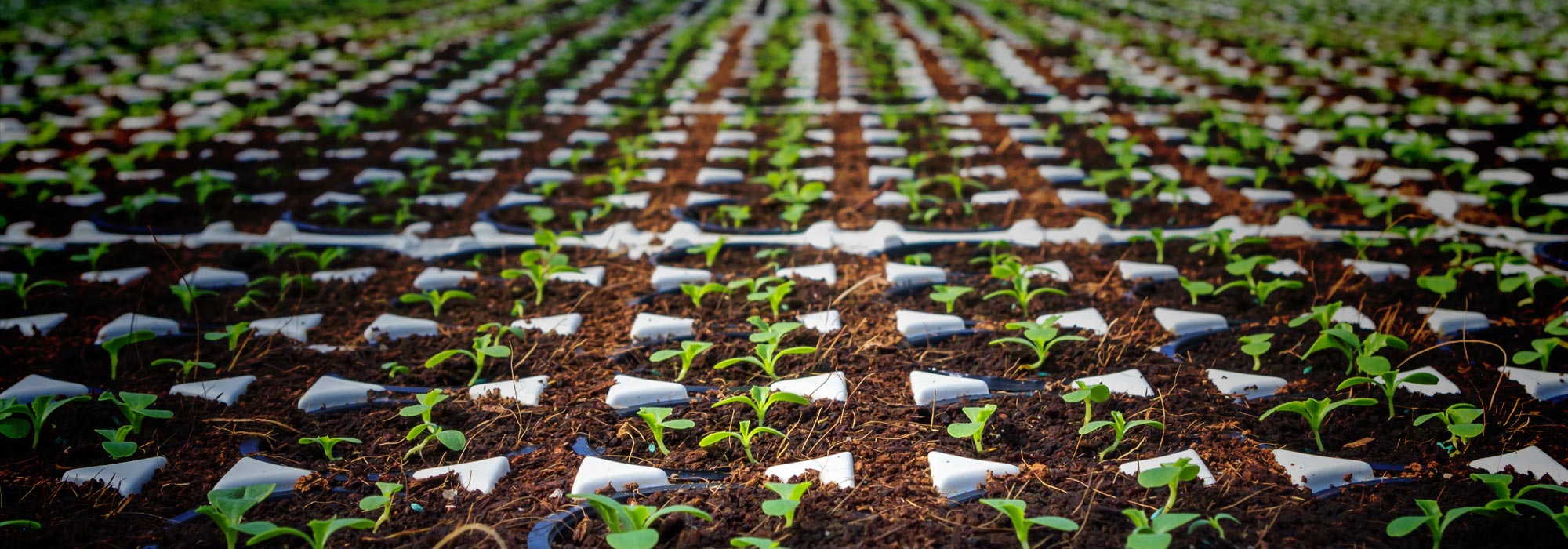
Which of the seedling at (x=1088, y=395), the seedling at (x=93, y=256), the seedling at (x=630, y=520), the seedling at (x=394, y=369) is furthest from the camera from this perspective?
the seedling at (x=93, y=256)

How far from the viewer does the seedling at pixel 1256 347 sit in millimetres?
1614

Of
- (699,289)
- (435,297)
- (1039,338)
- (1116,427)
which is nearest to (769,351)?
(699,289)

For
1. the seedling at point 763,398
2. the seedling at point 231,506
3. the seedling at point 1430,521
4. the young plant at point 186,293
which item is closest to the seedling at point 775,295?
the seedling at point 763,398

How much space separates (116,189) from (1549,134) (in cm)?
529

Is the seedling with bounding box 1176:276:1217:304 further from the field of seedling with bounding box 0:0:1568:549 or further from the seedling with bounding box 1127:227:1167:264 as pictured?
the seedling with bounding box 1127:227:1167:264

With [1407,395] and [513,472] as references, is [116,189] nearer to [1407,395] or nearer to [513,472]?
[513,472]

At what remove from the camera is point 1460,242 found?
237 cm

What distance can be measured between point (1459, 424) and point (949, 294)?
2.81 feet

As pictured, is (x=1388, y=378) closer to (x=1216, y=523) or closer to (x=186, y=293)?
(x=1216, y=523)

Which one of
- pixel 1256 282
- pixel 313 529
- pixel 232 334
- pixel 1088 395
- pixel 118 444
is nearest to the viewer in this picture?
pixel 313 529

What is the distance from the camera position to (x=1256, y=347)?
1.63 meters

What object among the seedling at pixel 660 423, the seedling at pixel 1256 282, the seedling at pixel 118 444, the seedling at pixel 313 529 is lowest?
the seedling at pixel 1256 282

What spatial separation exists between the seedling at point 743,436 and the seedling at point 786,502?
0.43 feet

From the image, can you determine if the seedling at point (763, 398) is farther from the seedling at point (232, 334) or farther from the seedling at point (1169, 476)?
the seedling at point (232, 334)
